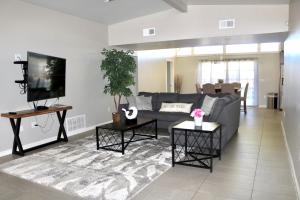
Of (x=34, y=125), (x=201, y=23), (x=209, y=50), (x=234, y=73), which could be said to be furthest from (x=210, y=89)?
(x=34, y=125)

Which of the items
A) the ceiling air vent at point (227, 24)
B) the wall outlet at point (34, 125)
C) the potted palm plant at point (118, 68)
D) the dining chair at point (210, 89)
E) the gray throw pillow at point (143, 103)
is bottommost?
the wall outlet at point (34, 125)

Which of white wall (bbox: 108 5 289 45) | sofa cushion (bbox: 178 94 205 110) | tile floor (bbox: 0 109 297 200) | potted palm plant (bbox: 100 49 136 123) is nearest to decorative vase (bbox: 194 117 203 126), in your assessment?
tile floor (bbox: 0 109 297 200)

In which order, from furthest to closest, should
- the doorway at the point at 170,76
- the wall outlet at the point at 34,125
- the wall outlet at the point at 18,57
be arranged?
1. the doorway at the point at 170,76
2. the wall outlet at the point at 34,125
3. the wall outlet at the point at 18,57

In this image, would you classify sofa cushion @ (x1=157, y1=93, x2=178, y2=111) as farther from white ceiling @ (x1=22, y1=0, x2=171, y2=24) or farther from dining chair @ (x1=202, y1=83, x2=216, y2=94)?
dining chair @ (x1=202, y1=83, x2=216, y2=94)

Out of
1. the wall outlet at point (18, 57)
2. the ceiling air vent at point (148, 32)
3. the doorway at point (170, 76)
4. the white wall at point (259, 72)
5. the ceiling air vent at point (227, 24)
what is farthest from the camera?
the doorway at point (170, 76)

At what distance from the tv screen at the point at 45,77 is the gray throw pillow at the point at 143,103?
180cm

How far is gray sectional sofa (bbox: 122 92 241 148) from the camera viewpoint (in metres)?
4.38

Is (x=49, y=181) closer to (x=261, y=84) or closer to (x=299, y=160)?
(x=299, y=160)

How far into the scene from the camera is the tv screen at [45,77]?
14.3ft

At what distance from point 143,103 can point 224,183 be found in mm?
3430

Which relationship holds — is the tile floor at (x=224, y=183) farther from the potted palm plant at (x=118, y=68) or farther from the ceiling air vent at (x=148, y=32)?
the ceiling air vent at (x=148, y=32)

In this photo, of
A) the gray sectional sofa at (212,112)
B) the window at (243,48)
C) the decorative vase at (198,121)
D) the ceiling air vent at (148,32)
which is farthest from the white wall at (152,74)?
the decorative vase at (198,121)

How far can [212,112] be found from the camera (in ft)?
15.0

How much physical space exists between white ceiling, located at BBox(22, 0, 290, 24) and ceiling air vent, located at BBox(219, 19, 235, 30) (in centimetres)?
39
